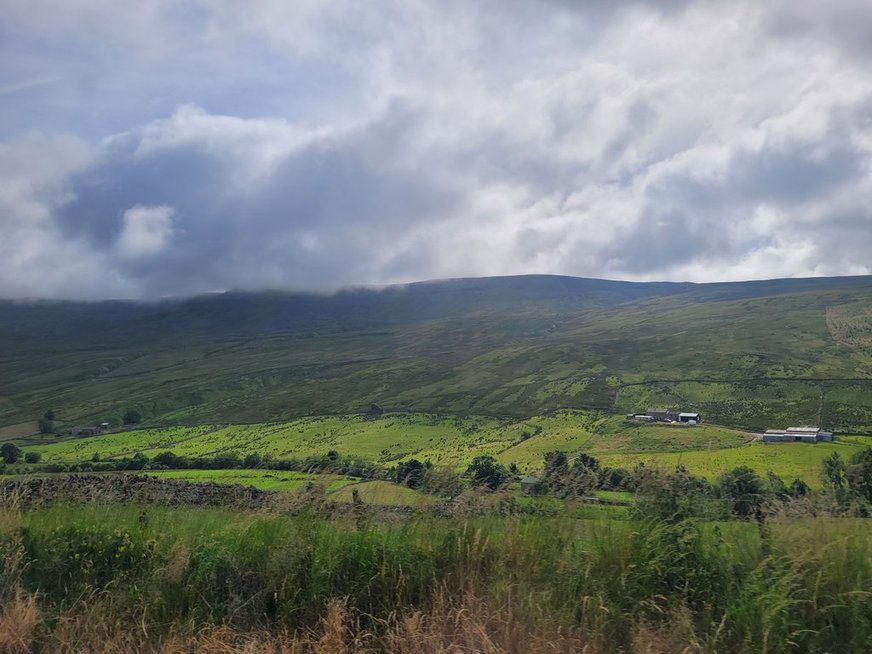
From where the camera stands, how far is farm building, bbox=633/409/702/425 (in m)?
94.9

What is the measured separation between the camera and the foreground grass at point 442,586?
4.77m

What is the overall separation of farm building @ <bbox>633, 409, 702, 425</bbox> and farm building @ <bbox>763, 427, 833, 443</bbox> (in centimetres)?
1611

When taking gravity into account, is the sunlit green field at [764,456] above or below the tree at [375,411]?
above

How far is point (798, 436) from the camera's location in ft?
241

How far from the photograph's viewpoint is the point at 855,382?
108812 mm

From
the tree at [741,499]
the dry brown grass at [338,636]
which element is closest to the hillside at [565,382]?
the tree at [741,499]

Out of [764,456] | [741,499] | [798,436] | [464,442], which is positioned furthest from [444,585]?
[464,442]

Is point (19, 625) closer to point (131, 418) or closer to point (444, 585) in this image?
point (444, 585)

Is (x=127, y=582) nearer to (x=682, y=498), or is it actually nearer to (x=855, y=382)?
(x=682, y=498)

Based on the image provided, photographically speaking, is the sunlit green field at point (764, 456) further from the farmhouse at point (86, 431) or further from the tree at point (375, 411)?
the farmhouse at point (86, 431)

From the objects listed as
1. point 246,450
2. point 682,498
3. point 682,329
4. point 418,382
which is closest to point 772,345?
point 682,329

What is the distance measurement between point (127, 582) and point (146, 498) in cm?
256

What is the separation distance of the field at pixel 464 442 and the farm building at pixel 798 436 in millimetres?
2000

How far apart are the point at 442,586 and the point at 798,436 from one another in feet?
273
